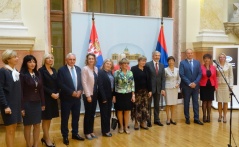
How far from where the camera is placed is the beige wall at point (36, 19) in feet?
20.3

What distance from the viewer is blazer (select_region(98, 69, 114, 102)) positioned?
4.85 m

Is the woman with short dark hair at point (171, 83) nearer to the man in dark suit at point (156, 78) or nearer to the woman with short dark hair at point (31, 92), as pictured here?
the man in dark suit at point (156, 78)

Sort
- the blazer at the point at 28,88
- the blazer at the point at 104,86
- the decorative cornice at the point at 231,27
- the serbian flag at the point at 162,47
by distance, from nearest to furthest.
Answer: the blazer at the point at 28,88 < the blazer at the point at 104,86 < the serbian flag at the point at 162,47 < the decorative cornice at the point at 231,27

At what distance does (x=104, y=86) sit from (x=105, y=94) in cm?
14

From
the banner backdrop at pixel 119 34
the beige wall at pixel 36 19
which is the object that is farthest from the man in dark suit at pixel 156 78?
the beige wall at pixel 36 19

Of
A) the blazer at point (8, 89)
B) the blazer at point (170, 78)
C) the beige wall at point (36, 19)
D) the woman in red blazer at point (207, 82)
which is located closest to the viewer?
the blazer at point (8, 89)

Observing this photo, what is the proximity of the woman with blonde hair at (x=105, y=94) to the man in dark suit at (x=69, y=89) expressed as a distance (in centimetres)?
38

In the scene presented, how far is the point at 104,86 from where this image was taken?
4953mm

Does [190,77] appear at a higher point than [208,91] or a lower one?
higher

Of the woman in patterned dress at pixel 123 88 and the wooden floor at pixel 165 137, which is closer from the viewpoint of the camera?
the wooden floor at pixel 165 137

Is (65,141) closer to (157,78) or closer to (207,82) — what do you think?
(157,78)

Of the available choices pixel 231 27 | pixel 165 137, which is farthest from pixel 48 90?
pixel 231 27

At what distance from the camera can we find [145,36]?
725cm

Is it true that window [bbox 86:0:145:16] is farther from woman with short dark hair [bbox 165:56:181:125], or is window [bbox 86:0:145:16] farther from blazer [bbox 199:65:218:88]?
blazer [bbox 199:65:218:88]
